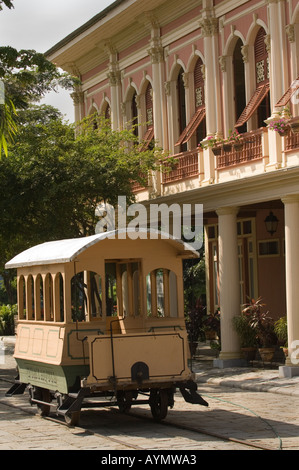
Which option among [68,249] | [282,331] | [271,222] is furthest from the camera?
[271,222]

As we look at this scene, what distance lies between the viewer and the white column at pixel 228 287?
872 inches

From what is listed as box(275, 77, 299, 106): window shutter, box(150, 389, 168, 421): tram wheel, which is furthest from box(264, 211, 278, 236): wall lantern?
box(150, 389, 168, 421): tram wheel

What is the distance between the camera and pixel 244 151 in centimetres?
2167

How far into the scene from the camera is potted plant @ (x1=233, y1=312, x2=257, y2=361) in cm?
2189

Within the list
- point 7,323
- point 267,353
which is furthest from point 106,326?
point 7,323

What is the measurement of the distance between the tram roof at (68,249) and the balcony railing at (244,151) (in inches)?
281

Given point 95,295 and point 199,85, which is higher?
point 199,85

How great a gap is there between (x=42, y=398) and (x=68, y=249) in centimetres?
298

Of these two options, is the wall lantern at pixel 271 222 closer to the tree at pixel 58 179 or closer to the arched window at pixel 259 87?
the arched window at pixel 259 87

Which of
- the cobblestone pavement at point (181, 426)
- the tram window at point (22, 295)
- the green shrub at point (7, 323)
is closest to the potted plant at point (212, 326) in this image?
the cobblestone pavement at point (181, 426)

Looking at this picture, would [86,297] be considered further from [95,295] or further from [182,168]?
[182,168]

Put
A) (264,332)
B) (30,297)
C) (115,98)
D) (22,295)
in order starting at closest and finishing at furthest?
(30,297), (22,295), (264,332), (115,98)

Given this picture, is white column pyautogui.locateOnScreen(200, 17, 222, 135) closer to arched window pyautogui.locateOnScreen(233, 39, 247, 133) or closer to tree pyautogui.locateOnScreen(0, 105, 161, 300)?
arched window pyautogui.locateOnScreen(233, 39, 247, 133)
